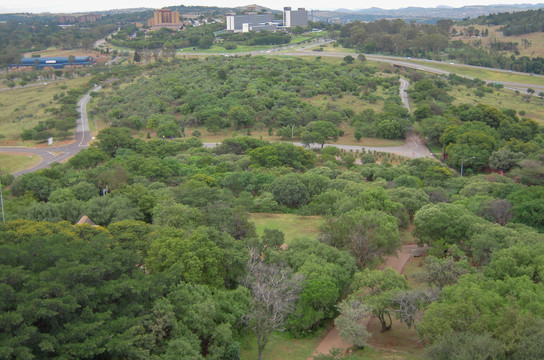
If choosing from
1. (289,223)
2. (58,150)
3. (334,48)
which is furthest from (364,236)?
(334,48)

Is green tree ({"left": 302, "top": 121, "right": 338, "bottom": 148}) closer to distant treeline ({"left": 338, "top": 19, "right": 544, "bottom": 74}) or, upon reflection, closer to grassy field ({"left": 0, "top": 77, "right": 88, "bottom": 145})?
grassy field ({"left": 0, "top": 77, "right": 88, "bottom": 145})

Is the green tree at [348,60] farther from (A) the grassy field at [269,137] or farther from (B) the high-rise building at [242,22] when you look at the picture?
(B) the high-rise building at [242,22]

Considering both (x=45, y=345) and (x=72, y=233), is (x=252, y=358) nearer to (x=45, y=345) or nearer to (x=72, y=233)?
(x=45, y=345)

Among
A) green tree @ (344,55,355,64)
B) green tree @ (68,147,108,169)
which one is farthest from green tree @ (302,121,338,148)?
green tree @ (344,55,355,64)

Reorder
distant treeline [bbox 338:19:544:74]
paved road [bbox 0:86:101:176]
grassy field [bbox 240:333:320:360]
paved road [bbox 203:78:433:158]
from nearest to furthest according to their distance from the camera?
grassy field [bbox 240:333:320:360], paved road [bbox 0:86:101:176], paved road [bbox 203:78:433:158], distant treeline [bbox 338:19:544:74]

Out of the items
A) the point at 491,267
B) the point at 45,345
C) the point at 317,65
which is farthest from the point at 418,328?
the point at 317,65

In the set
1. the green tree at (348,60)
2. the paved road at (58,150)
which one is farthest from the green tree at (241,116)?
the green tree at (348,60)
